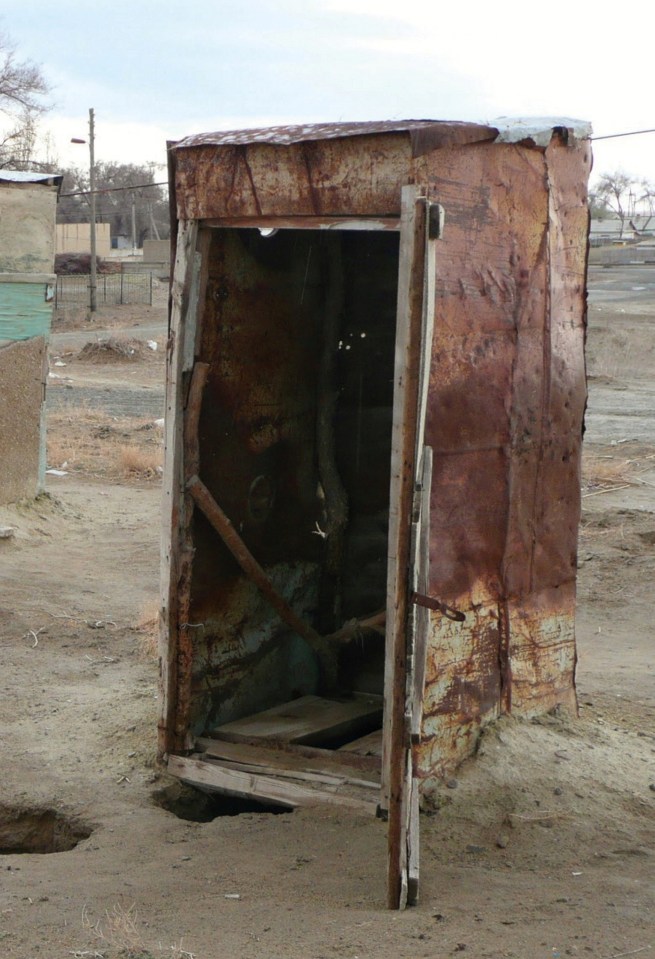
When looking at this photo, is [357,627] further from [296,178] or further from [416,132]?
[416,132]

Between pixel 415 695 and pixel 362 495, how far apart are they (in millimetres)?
2162

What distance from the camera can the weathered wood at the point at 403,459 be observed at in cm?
365

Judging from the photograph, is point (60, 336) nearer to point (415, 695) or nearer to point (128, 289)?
point (128, 289)

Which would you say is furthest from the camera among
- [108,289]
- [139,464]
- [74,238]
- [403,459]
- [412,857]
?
[74,238]

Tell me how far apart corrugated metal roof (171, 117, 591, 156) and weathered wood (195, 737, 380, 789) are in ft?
7.55

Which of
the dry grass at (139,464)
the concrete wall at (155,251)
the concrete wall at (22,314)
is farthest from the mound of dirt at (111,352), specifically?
the concrete wall at (155,251)

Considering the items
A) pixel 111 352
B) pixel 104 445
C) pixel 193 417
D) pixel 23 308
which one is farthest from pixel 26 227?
pixel 111 352

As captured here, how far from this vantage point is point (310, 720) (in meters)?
5.17

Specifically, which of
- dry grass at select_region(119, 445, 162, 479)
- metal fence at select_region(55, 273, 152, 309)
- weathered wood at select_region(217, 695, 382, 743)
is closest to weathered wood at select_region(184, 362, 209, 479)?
weathered wood at select_region(217, 695, 382, 743)

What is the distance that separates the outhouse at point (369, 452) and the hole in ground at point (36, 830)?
49 cm

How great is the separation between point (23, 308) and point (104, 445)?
4500 mm

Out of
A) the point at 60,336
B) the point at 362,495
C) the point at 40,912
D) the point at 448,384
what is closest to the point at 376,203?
the point at 448,384

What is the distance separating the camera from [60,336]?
29.1 meters

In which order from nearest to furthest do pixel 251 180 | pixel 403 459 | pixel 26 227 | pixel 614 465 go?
pixel 403 459 → pixel 251 180 → pixel 26 227 → pixel 614 465
